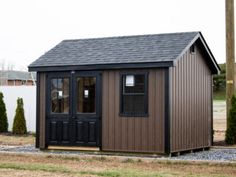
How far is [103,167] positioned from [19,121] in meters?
11.8

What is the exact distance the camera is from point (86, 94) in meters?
16.5

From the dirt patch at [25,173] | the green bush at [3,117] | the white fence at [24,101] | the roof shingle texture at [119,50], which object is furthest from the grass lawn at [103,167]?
the white fence at [24,101]

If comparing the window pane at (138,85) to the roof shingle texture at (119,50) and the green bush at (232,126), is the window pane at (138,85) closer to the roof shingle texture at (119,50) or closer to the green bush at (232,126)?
the roof shingle texture at (119,50)

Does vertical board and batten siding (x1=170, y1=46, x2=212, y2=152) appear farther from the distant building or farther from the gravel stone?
the distant building

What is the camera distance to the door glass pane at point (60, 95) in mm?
16836

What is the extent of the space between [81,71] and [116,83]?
1.16 metres

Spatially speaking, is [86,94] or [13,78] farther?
[13,78]

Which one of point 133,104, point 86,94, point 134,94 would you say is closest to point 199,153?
point 133,104

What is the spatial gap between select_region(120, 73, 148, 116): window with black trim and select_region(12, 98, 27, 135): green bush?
938 cm

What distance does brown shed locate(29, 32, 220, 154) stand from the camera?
1550 cm

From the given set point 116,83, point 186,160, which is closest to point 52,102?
point 116,83

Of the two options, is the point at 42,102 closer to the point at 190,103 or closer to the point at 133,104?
the point at 133,104

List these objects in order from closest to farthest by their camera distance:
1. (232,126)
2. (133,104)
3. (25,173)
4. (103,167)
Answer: (25,173)
(103,167)
(133,104)
(232,126)

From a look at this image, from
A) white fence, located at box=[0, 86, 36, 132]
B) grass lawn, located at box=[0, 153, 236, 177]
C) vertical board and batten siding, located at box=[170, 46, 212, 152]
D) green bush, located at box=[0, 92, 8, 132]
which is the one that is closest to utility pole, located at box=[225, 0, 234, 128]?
vertical board and batten siding, located at box=[170, 46, 212, 152]
